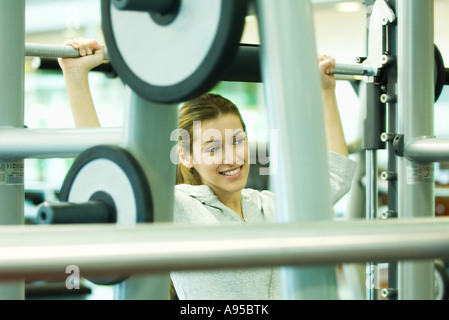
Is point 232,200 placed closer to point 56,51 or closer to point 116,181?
point 56,51

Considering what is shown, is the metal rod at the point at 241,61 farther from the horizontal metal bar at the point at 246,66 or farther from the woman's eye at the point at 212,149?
the woman's eye at the point at 212,149

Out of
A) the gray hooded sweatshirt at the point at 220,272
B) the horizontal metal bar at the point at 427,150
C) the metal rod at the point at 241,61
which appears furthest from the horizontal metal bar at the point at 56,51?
the horizontal metal bar at the point at 427,150

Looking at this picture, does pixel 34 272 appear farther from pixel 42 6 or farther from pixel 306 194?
pixel 42 6

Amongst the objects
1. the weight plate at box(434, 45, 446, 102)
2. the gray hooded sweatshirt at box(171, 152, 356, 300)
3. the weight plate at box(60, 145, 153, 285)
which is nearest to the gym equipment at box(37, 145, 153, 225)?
the weight plate at box(60, 145, 153, 285)

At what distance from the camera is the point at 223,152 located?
3.95ft

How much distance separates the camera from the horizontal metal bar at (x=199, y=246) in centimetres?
29

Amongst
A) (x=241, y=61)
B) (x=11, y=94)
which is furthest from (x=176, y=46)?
(x=11, y=94)

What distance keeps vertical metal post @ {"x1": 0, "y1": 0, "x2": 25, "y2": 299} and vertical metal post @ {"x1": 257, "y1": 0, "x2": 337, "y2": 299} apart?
415 millimetres

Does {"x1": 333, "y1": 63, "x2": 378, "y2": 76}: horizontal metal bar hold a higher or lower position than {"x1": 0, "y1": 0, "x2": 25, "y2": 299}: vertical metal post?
higher

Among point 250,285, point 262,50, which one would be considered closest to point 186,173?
point 250,285

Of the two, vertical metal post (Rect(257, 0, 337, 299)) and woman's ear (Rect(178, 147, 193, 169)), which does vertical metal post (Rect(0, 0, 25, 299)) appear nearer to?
vertical metal post (Rect(257, 0, 337, 299))

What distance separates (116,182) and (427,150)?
791mm

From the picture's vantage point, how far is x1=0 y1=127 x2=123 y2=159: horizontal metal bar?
54 cm
